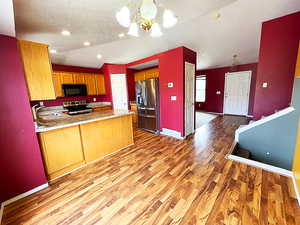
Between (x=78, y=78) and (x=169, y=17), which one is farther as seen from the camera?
(x=78, y=78)

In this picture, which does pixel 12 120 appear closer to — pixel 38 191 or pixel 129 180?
pixel 38 191

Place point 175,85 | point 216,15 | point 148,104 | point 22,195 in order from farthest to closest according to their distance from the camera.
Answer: point 148,104 → point 175,85 → point 216,15 → point 22,195

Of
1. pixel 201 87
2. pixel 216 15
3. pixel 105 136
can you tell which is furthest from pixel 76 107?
pixel 201 87

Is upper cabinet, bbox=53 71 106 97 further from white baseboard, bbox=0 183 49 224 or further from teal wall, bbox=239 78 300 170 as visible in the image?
teal wall, bbox=239 78 300 170

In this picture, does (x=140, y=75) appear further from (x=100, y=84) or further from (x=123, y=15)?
(x=123, y=15)

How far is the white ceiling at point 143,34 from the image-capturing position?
1.66m

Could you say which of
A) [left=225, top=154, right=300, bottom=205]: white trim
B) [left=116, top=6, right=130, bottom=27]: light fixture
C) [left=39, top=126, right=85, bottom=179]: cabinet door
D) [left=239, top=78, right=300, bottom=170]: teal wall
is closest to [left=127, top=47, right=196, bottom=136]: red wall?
[left=225, top=154, right=300, bottom=205]: white trim

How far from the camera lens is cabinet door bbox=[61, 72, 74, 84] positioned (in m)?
4.29

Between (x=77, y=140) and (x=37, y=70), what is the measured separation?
126 centimetres

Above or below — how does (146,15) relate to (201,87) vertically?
above

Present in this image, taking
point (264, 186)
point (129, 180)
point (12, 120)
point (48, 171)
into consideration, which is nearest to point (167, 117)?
point (129, 180)

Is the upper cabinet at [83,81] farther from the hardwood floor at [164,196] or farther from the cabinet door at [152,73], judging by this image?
the hardwood floor at [164,196]

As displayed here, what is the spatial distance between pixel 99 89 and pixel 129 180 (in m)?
4.29

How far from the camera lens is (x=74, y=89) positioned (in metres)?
4.47
